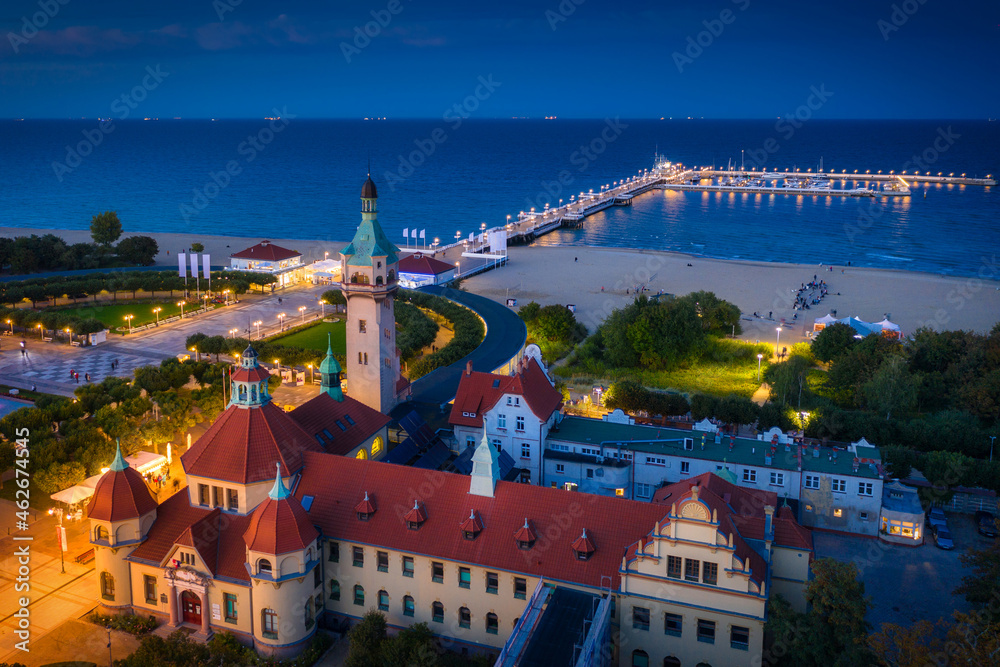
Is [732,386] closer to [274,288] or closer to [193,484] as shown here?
[193,484]

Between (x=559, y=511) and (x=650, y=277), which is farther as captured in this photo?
(x=650, y=277)

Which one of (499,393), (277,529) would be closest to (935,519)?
(499,393)

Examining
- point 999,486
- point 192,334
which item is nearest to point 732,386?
point 999,486

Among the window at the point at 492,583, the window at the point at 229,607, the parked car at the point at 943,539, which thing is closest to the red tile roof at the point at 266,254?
the window at the point at 229,607

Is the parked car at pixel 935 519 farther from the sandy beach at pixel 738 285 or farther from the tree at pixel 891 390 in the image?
the sandy beach at pixel 738 285

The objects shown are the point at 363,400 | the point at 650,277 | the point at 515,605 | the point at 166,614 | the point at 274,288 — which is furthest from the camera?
the point at 650,277

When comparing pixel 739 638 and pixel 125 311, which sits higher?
pixel 125 311

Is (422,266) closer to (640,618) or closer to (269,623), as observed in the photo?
(269,623)
